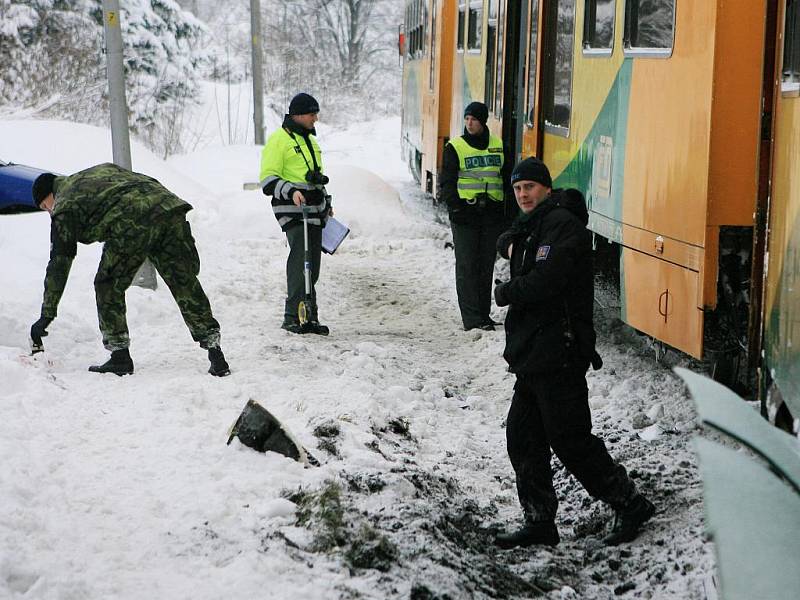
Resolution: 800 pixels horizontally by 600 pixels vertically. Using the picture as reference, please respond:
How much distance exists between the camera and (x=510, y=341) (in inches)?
176

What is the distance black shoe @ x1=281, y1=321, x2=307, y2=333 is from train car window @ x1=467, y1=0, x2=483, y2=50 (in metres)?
3.92

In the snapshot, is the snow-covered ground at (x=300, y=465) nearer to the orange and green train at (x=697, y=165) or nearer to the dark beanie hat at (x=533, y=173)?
the orange and green train at (x=697, y=165)

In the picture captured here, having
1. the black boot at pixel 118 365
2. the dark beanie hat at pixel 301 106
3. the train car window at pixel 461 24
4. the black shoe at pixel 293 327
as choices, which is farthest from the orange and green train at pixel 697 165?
the train car window at pixel 461 24

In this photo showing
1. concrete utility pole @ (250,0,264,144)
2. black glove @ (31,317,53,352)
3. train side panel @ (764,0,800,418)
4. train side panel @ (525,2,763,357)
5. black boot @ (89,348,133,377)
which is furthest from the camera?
concrete utility pole @ (250,0,264,144)

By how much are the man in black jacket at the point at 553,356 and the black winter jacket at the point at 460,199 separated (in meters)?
4.19

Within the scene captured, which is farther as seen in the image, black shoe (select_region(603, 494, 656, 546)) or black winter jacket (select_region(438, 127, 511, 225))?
black winter jacket (select_region(438, 127, 511, 225))

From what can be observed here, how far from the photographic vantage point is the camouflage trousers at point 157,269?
6.49 meters

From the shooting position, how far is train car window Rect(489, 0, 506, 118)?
9469mm

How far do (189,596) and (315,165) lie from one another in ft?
17.5

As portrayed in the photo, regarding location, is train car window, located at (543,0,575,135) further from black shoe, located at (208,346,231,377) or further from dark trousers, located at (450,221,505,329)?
black shoe, located at (208,346,231,377)

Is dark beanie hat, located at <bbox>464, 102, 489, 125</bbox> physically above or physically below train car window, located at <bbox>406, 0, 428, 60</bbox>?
below

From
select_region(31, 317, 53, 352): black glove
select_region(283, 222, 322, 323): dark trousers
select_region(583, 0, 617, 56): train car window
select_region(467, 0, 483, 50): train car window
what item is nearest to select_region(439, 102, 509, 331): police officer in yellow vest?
select_region(283, 222, 322, 323): dark trousers

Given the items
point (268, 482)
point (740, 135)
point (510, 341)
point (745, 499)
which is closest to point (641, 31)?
point (740, 135)

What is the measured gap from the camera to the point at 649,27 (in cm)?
569
